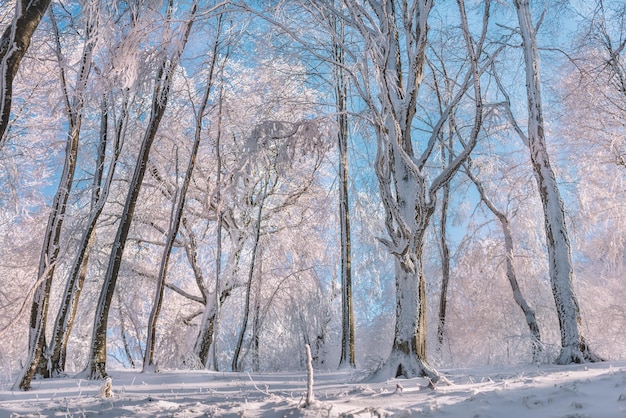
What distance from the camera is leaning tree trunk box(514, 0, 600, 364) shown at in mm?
6715

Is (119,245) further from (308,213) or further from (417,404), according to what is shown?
(308,213)

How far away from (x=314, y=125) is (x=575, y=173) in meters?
10.0

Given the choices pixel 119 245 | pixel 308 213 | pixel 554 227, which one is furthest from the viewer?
pixel 308 213

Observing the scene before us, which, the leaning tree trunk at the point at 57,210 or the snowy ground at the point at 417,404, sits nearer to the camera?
the snowy ground at the point at 417,404

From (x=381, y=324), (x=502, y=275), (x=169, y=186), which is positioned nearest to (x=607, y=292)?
(x=502, y=275)

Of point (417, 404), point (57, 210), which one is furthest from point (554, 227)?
point (57, 210)

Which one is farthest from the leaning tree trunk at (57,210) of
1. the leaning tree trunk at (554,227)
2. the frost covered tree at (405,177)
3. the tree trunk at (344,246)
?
the leaning tree trunk at (554,227)

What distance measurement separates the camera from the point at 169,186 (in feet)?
45.3

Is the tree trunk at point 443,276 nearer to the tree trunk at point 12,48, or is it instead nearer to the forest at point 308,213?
the forest at point 308,213

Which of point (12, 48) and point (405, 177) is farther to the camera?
point (405, 177)

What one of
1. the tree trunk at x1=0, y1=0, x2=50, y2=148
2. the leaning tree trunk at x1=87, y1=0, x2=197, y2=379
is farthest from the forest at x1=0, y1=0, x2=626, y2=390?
the tree trunk at x1=0, y1=0, x2=50, y2=148

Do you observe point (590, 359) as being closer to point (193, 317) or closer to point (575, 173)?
point (575, 173)

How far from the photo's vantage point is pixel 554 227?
24.0 feet

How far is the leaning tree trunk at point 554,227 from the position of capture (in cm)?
671
